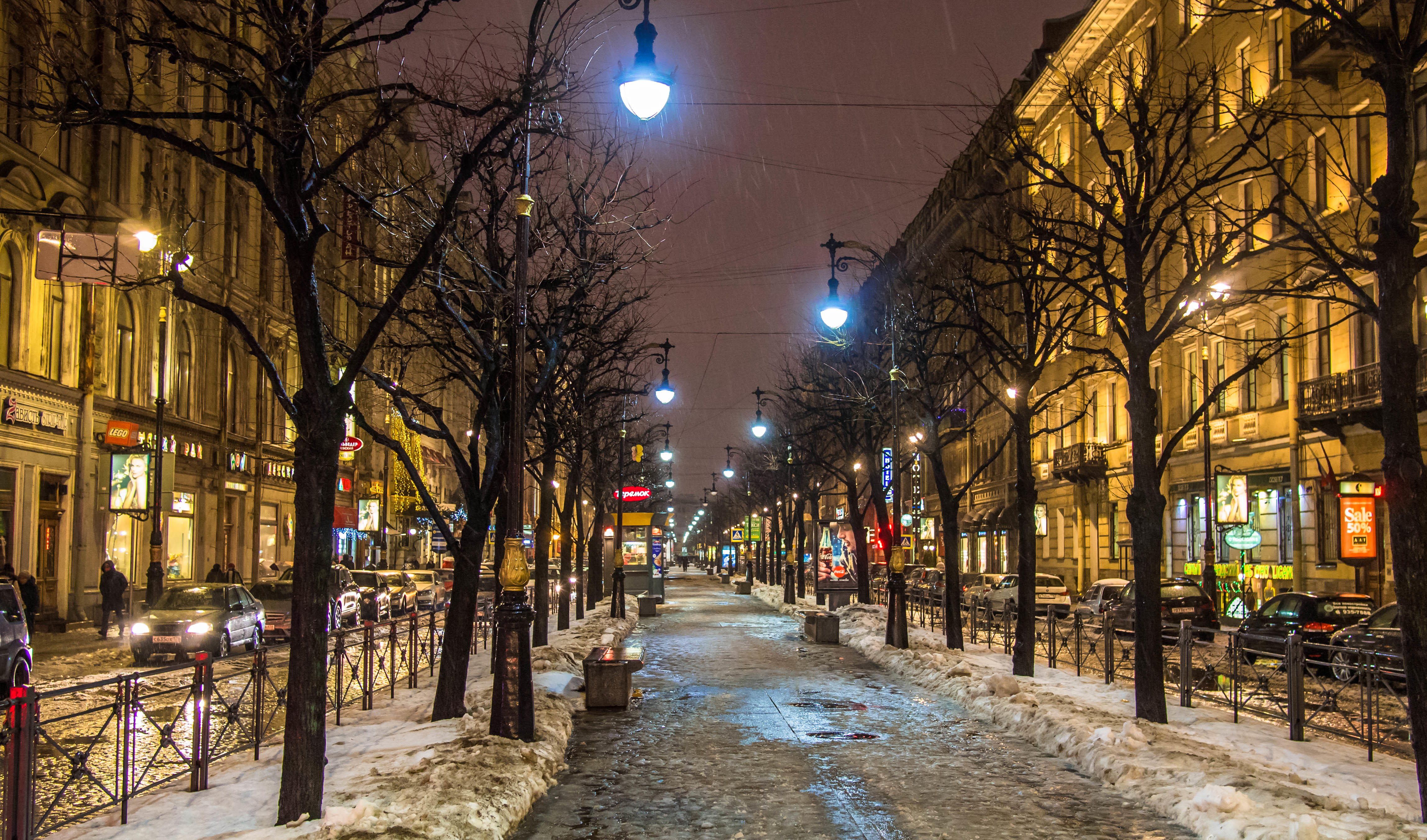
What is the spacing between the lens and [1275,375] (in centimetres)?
3394

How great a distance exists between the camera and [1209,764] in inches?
418

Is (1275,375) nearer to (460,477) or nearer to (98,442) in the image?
(460,477)

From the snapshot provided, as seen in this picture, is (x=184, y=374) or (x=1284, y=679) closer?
(x=1284, y=679)

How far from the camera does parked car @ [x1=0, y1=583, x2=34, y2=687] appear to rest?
1371 centimetres

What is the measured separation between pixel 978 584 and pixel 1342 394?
661 inches

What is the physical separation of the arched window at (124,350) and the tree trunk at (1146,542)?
1189 inches

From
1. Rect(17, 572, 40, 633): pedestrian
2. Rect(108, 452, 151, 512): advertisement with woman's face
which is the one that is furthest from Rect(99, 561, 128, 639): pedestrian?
Rect(108, 452, 151, 512): advertisement with woman's face

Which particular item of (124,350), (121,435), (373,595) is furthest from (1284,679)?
(124,350)

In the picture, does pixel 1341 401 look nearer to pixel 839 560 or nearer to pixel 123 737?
pixel 839 560

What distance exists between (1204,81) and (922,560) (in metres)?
13.3

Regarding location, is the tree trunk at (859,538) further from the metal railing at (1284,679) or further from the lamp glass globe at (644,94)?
the lamp glass globe at (644,94)

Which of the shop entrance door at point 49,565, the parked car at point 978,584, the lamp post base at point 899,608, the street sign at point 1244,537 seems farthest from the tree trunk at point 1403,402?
the shop entrance door at point 49,565

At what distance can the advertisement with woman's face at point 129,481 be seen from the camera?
1289 inches

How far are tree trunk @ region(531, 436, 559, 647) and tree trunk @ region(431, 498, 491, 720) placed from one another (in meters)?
7.44
